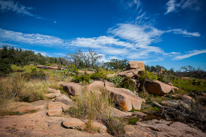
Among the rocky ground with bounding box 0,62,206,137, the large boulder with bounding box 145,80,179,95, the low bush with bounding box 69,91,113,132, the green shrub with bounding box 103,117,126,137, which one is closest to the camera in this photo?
the rocky ground with bounding box 0,62,206,137

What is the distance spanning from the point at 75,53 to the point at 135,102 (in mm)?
18881

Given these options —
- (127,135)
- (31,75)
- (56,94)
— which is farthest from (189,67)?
(31,75)

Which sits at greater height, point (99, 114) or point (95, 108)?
point (95, 108)

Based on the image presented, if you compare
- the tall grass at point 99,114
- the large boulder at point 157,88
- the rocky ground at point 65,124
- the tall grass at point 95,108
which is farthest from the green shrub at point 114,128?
the large boulder at point 157,88

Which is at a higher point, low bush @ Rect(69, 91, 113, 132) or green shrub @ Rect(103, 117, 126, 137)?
low bush @ Rect(69, 91, 113, 132)

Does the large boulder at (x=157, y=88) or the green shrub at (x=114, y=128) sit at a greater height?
the large boulder at (x=157, y=88)

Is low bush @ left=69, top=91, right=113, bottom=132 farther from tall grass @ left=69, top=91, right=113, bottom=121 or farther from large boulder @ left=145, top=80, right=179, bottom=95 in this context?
large boulder @ left=145, top=80, right=179, bottom=95

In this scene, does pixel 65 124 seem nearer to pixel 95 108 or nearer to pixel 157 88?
pixel 95 108

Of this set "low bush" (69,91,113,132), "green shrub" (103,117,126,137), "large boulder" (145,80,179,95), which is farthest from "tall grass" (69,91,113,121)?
"large boulder" (145,80,179,95)

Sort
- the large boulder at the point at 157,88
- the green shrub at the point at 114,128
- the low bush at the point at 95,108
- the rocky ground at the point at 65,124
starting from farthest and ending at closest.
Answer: the large boulder at the point at 157,88 → the low bush at the point at 95,108 → the green shrub at the point at 114,128 → the rocky ground at the point at 65,124

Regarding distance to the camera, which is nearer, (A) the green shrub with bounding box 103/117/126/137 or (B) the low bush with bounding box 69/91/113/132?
(A) the green shrub with bounding box 103/117/126/137

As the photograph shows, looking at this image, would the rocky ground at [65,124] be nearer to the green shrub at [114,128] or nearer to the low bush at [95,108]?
the green shrub at [114,128]

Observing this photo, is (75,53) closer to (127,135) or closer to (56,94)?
(56,94)

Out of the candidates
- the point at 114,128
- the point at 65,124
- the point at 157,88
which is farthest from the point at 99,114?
the point at 157,88
